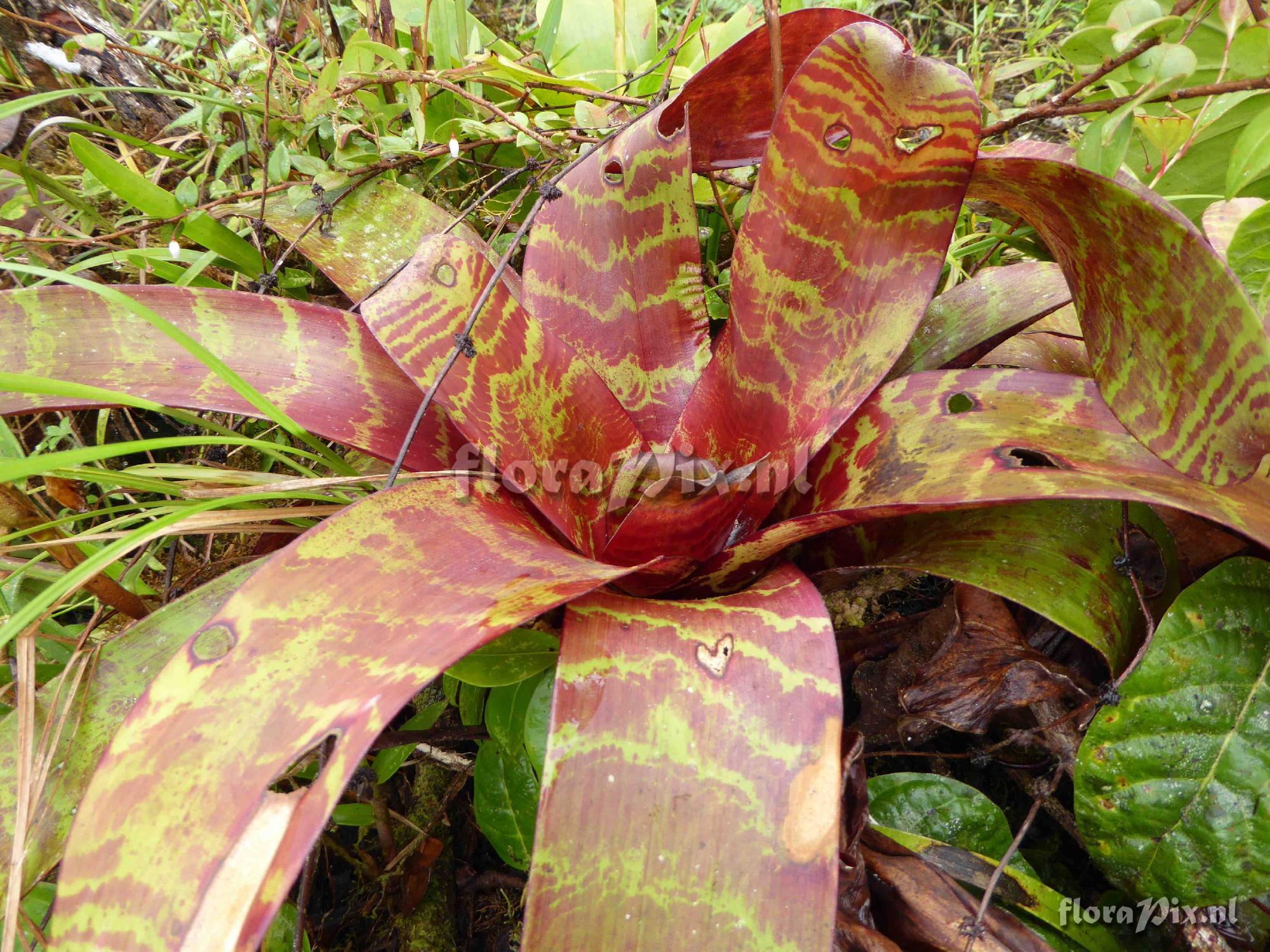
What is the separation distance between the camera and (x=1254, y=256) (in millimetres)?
733

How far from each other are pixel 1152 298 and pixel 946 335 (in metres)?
0.31

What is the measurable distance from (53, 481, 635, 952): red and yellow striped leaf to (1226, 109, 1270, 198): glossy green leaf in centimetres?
69

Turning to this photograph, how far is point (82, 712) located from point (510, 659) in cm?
41

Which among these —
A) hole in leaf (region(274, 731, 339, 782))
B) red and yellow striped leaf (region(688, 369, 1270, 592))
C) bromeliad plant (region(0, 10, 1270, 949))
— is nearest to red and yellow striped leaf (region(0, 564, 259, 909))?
bromeliad plant (region(0, 10, 1270, 949))

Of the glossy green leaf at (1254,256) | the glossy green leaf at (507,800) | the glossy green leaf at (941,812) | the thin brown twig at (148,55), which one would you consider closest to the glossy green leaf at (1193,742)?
the glossy green leaf at (941,812)

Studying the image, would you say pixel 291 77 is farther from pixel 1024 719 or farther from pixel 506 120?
pixel 1024 719

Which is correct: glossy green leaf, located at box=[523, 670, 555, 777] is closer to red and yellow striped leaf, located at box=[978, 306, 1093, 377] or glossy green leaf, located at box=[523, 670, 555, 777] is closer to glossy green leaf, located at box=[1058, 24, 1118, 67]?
red and yellow striped leaf, located at box=[978, 306, 1093, 377]

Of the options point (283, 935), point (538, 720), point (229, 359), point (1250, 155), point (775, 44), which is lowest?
point (283, 935)

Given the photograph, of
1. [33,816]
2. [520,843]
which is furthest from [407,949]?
[33,816]

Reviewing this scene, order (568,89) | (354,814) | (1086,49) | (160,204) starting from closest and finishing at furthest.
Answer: (1086,49), (354,814), (160,204), (568,89)

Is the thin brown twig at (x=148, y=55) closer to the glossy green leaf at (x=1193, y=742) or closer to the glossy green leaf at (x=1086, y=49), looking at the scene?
the glossy green leaf at (x=1086, y=49)

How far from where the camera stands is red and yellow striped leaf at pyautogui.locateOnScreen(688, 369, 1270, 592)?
0.60 metres

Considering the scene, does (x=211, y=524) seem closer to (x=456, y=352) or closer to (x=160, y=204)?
(x=456, y=352)

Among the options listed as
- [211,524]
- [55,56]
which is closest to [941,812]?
[211,524]
